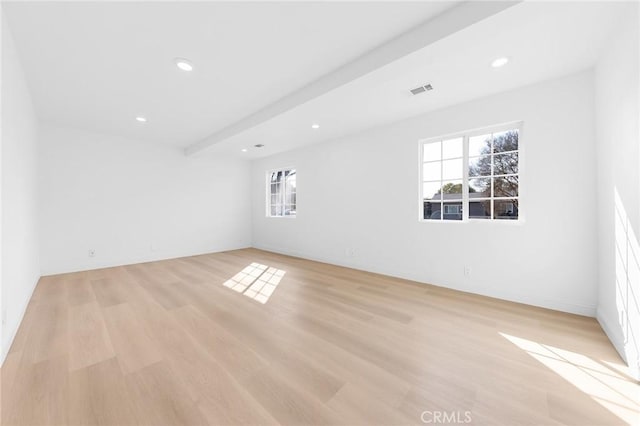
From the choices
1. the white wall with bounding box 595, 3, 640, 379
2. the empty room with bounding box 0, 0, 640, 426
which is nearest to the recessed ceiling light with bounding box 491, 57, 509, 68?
the empty room with bounding box 0, 0, 640, 426

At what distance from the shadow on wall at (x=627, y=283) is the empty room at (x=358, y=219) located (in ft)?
0.08

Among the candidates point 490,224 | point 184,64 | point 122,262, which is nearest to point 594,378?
point 490,224

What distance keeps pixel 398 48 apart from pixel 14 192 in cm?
376

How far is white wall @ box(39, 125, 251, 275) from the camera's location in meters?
4.01

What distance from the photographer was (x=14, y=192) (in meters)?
2.22

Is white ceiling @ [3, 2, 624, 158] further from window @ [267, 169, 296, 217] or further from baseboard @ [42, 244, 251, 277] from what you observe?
baseboard @ [42, 244, 251, 277]

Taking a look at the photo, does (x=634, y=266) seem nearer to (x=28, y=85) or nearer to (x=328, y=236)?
(x=328, y=236)

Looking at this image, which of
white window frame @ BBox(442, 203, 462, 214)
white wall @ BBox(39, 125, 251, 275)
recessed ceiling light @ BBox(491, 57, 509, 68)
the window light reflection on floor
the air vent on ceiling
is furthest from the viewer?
white wall @ BBox(39, 125, 251, 275)

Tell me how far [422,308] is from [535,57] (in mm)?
2658

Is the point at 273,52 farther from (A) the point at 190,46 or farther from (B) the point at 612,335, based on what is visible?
(B) the point at 612,335

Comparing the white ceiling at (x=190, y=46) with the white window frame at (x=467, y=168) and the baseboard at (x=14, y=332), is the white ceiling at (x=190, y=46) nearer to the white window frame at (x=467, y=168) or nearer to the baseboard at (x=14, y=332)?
the white window frame at (x=467, y=168)

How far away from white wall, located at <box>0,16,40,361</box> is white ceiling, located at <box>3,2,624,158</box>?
0.22 metres

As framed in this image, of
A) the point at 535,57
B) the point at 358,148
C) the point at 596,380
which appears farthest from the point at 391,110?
the point at 596,380

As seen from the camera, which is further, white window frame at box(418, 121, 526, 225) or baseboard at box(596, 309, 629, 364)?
white window frame at box(418, 121, 526, 225)
